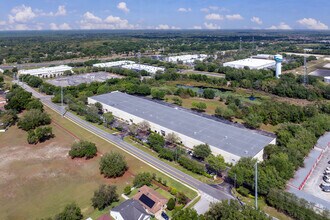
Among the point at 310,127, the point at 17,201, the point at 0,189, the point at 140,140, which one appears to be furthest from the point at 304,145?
the point at 0,189

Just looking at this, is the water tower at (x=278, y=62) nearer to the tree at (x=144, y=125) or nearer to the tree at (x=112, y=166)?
the tree at (x=144, y=125)

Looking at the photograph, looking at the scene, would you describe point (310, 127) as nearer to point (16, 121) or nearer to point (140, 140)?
point (140, 140)

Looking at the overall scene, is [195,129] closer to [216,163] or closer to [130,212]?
[216,163]

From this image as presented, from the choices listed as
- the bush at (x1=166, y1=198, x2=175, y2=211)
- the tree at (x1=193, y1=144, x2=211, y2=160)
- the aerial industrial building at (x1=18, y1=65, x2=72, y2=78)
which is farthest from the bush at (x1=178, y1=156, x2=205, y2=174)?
the aerial industrial building at (x1=18, y1=65, x2=72, y2=78)

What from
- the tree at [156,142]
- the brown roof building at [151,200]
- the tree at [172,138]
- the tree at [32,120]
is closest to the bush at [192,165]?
the tree at [156,142]

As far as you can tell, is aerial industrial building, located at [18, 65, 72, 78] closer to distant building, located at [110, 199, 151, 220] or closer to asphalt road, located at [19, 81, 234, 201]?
asphalt road, located at [19, 81, 234, 201]
